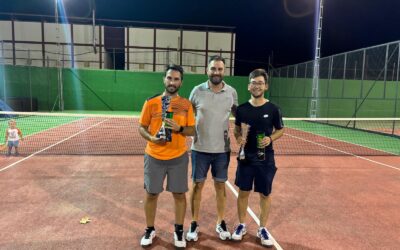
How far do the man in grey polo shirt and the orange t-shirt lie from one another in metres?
0.28

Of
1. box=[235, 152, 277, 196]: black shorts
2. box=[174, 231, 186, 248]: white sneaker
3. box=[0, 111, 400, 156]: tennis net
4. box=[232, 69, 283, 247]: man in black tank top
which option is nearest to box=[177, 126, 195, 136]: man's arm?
box=[232, 69, 283, 247]: man in black tank top

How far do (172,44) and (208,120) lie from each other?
25827mm

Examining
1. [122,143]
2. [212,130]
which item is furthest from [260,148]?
[122,143]

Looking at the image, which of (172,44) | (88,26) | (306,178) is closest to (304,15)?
(172,44)

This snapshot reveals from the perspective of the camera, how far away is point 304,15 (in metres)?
33.9

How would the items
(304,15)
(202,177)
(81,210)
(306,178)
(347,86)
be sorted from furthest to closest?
1. (304,15)
2. (347,86)
3. (306,178)
4. (81,210)
5. (202,177)

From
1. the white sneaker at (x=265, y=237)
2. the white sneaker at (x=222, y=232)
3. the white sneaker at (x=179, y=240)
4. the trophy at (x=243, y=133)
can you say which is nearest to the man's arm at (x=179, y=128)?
the trophy at (x=243, y=133)

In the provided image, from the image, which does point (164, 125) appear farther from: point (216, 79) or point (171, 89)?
point (216, 79)

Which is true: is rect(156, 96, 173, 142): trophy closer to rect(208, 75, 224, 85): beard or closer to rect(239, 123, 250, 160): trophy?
rect(208, 75, 224, 85): beard

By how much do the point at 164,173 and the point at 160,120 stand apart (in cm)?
58

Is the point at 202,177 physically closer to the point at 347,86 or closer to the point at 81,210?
the point at 81,210

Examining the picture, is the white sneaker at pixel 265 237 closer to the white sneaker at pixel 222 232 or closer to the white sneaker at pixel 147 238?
the white sneaker at pixel 222 232

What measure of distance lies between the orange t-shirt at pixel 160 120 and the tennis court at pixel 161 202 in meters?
1.07

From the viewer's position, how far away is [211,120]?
367 cm
